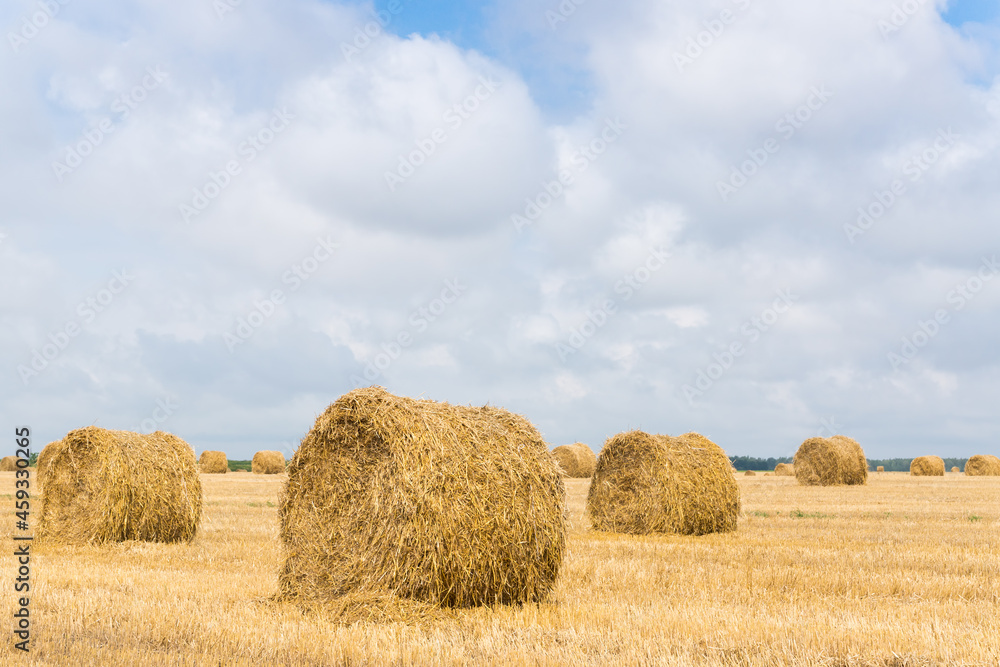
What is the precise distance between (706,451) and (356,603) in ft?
31.9

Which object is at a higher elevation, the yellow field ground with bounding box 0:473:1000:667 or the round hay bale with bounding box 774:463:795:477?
the round hay bale with bounding box 774:463:795:477

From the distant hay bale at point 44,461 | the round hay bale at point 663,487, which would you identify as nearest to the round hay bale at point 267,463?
the distant hay bale at point 44,461

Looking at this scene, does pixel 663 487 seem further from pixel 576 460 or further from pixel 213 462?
pixel 213 462

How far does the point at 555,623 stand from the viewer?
743 centimetres

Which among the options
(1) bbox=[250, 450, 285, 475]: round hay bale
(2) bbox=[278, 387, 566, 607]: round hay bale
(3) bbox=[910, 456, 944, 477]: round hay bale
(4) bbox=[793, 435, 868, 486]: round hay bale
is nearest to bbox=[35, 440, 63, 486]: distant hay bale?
(2) bbox=[278, 387, 566, 607]: round hay bale

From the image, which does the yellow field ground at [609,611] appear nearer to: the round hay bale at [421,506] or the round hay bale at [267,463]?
the round hay bale at [421,506]

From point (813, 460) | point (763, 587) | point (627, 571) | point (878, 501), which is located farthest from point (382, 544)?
point (813, 460)

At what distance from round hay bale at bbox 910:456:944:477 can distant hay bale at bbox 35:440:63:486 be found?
143 ft

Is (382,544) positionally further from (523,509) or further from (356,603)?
(523,509)

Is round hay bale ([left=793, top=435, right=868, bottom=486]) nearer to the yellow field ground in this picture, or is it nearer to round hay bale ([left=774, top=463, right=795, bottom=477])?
round hay bale ([left=774, top=463, right=795, bottom=477])

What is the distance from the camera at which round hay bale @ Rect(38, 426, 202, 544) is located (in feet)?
46.1

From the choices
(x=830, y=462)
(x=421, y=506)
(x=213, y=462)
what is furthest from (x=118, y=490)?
(x=213, y=462)

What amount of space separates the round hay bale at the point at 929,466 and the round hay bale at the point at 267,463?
3380 cm

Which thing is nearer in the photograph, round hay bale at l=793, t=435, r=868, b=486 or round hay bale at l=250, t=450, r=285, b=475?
round hay bale at l=793, t=435, r=868, b=486
